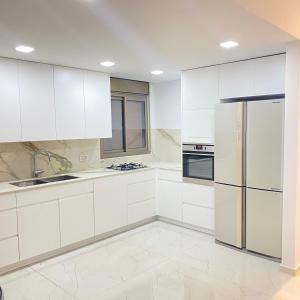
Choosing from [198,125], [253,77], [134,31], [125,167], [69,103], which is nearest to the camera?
[134,31]

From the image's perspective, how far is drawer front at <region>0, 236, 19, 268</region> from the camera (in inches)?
117

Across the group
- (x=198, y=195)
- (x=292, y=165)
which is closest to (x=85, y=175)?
(x=198, y=195)

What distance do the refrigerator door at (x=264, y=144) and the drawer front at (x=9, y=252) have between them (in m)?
2.56

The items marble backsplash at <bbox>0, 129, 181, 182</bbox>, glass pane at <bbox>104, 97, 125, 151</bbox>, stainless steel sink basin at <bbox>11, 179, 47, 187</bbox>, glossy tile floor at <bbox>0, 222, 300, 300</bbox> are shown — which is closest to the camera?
glossy tile floor at <bbox>0, 222, 300, 300</bbox>

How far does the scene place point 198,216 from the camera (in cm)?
407

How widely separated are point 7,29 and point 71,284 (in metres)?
2.28

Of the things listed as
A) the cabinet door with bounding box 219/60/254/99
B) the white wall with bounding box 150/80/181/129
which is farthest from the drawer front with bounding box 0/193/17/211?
the white wall with bounding box 150/80/181/129

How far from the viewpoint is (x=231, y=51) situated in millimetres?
3086

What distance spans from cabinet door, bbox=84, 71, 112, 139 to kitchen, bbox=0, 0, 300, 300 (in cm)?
2

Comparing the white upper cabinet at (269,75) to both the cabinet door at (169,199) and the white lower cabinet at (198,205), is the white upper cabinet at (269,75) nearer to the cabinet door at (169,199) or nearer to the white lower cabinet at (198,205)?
the white lower cabinet at (198,205)

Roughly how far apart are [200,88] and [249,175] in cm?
133

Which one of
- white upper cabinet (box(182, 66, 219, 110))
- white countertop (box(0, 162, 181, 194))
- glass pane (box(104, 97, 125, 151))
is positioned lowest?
white countertop (box(0, 162, 181, 194))

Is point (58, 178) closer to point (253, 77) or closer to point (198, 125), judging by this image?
point (198, 125)

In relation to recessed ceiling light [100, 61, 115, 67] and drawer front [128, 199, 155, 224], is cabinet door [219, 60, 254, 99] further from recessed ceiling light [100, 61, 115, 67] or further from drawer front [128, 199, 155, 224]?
drawer front [128, 199, 155, 224]
